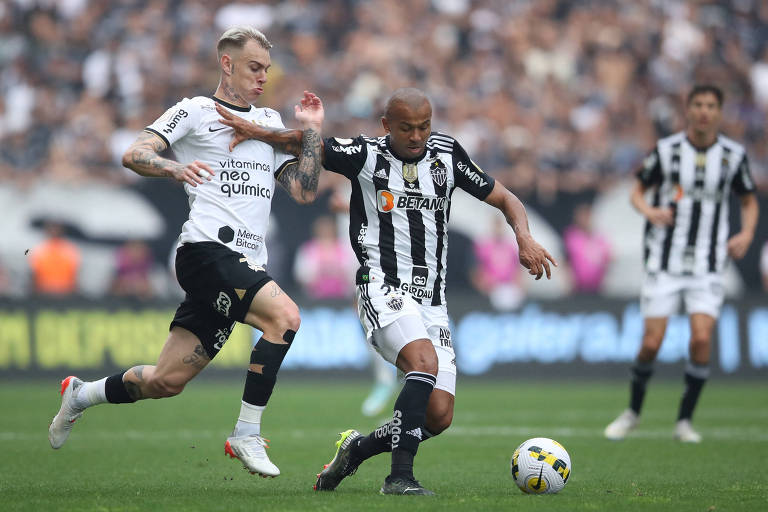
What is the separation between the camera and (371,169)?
646cm

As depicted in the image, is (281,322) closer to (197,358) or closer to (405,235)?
(197,358)

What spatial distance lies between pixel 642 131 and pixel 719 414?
7638 mm

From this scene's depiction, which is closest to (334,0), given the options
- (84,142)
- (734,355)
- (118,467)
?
(84,142)

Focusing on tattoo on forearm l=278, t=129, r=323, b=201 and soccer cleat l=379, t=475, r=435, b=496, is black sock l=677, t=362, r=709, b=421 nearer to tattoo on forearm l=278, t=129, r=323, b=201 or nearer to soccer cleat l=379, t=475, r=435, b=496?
soccer cleat l=379, t=475, r=435, b=496

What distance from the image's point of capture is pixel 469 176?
21.5ft

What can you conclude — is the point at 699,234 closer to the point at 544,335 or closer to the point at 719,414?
the point at 719,414

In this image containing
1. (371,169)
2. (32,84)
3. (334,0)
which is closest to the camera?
(371,169)

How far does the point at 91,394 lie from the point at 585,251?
419 inches

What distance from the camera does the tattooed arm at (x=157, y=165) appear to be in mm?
5953

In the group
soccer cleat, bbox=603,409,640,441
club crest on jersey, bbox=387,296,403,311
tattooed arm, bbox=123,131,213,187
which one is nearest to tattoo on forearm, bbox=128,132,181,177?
tattooed arm, bbox=123,131,213,187

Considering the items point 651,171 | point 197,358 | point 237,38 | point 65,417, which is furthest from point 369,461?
point 651,171

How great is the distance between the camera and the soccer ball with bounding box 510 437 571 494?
6.20 metres

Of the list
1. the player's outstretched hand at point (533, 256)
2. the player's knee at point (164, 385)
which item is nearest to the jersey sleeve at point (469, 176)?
the player's outstretched hand at point (533, 256)

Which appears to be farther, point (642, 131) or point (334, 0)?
point (334, 0)
